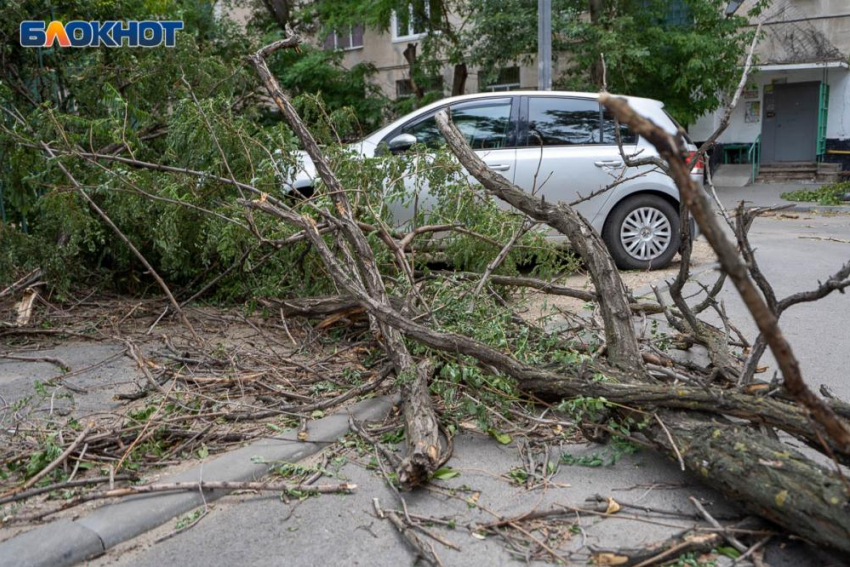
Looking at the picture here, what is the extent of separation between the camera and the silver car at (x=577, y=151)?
856 centimetres

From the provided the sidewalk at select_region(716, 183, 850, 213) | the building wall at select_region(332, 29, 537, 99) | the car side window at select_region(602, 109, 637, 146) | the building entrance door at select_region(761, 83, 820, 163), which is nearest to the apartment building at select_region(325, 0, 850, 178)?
the building entrance door at select_region(761, 83, 820, 163)

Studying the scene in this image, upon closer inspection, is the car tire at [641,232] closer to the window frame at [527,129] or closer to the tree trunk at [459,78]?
the window frame at [527,129]

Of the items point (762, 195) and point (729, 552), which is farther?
point (762, 195)

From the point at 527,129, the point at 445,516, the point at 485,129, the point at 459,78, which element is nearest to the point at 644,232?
the point at 527,129

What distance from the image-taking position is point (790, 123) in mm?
24188

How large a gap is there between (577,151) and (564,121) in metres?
0.41

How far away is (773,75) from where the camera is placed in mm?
23750

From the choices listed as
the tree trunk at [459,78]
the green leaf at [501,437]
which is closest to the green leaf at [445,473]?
the green leaf at [501,437]

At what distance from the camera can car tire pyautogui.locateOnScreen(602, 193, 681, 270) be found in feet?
28.7

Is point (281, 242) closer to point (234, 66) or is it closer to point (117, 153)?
point (117, 153)

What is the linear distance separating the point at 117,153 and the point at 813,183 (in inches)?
806

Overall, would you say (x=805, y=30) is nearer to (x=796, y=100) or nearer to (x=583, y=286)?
(x=796, y=100)

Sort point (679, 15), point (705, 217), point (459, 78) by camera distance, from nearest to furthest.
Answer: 1. point (705, 217)
2. point (679, 15)
3. point (459, 78)

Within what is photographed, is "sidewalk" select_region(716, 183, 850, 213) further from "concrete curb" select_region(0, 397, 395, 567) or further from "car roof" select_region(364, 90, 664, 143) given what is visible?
"concrete curb" select_region(0, 397, 395, 567)
